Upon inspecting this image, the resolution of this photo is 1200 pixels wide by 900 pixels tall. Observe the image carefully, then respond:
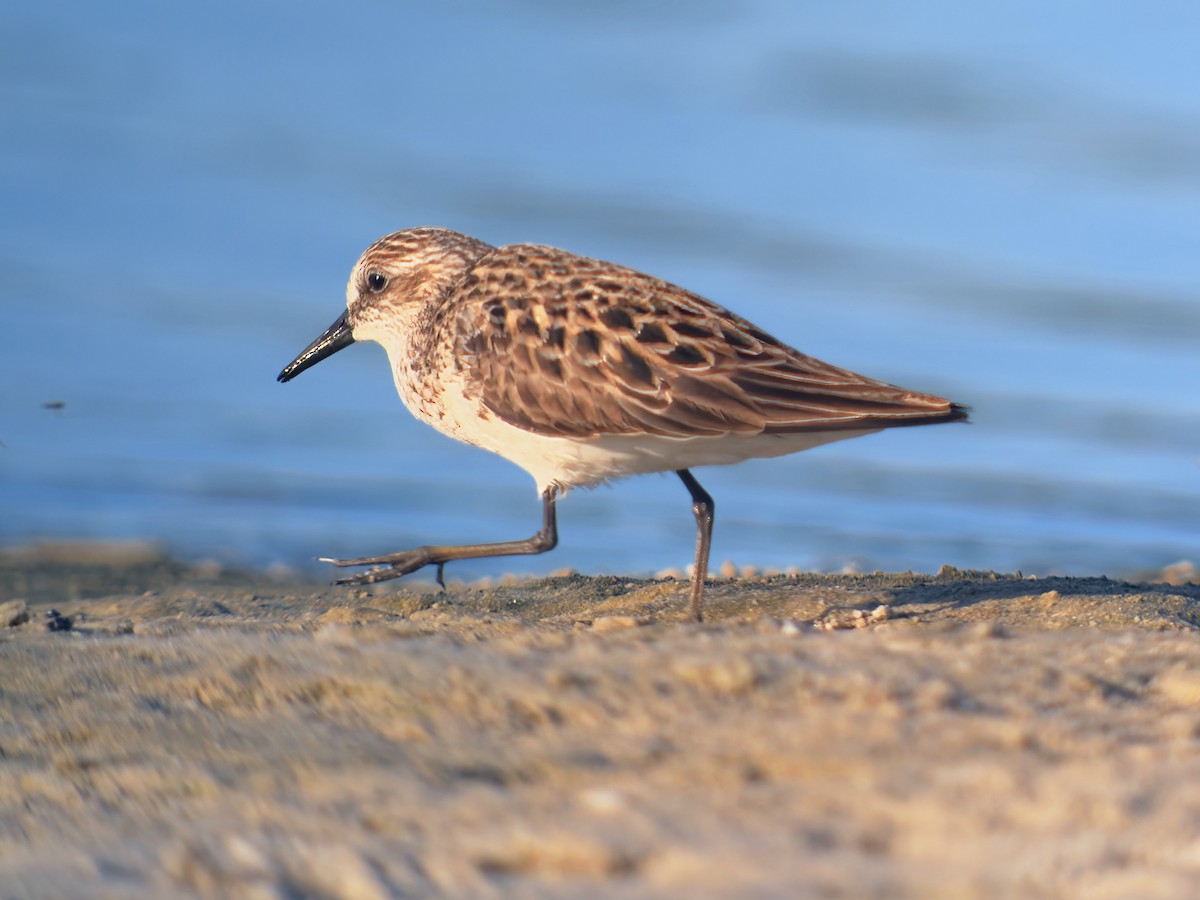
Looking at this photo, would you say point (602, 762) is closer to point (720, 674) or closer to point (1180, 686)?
point (720, 674)

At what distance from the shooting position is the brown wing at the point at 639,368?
649 centimetres

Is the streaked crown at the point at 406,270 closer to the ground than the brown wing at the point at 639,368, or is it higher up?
higher up

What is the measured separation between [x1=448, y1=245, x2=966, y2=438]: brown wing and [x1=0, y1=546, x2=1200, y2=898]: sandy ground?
1223mm

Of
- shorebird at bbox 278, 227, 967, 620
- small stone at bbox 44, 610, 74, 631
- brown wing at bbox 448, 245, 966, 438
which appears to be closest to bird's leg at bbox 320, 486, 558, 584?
shorebird at bbox 278, 227, 967, 620

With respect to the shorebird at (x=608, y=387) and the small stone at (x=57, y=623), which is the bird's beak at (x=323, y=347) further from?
the small stone at (x=57, y=623)

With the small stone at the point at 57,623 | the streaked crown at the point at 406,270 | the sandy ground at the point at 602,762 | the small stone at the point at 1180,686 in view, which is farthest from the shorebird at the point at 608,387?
the small stone at the point at 1180,686

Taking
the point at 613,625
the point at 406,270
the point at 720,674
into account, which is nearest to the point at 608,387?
the point at 613,625

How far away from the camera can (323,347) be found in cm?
899

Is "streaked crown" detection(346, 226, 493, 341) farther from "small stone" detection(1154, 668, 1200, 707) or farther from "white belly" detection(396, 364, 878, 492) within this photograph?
"small stone" detection(1154, 668, 1200, 707)

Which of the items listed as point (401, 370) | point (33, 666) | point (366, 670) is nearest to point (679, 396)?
point (401, 370)

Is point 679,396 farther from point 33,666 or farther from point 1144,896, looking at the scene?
point 1144,896

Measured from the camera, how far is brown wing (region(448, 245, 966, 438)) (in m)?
6.49

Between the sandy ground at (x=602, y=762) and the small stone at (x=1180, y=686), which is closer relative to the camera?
the sandy ground at (x=602, y=762)

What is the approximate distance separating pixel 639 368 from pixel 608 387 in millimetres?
Answer: 163
